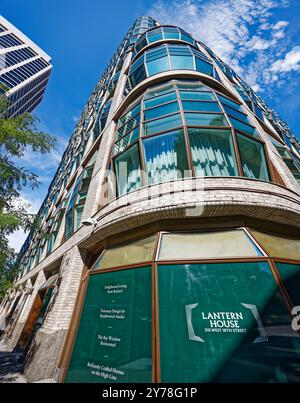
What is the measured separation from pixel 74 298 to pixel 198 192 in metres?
4.76

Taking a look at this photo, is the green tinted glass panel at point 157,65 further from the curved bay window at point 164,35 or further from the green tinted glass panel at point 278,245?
the green tinted glass panel at point 278,245

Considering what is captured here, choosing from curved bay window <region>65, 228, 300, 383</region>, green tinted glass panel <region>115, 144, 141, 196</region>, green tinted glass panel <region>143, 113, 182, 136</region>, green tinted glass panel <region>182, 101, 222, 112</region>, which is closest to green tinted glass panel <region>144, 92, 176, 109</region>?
green tinted glass panel <region>182, 101, 222, 112</region>

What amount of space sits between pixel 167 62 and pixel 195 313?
11071 millimetres

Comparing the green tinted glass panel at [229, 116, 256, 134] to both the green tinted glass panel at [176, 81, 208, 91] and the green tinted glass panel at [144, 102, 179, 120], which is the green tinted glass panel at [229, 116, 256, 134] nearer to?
the green tinted glass panel at [144, 102, 179, 120]

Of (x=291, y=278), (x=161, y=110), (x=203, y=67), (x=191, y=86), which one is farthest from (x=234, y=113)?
(x=291, y=278)

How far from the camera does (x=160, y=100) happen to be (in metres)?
7.25

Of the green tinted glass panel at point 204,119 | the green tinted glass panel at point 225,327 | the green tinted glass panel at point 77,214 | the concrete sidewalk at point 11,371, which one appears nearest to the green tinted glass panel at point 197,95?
the green tinted glass panel at point 204,119

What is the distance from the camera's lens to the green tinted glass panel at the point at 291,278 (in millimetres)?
3551

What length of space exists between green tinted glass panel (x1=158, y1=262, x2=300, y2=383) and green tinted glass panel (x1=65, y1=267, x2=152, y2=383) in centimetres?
39

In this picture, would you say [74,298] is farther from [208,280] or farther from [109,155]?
[109,155]

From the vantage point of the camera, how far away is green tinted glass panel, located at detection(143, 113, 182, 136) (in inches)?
236

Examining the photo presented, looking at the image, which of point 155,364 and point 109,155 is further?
point 109,155
